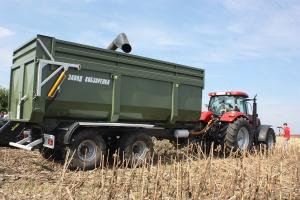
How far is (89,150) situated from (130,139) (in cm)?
102

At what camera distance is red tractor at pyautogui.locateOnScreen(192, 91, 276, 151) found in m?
11.2

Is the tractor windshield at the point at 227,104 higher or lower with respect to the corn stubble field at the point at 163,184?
higher

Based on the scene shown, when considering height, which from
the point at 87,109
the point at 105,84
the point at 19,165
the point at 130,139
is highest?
the point at 105,84

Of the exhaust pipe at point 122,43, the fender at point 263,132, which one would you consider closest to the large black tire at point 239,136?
the fender at point 263,132

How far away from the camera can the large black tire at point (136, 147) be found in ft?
28.9

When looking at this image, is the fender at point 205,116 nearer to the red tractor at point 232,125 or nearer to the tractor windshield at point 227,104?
the red tractor at point 232,125

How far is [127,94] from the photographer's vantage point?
29.8ft

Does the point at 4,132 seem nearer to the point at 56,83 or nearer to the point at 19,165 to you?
the point at 19,165

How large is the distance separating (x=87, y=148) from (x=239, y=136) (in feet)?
16.7

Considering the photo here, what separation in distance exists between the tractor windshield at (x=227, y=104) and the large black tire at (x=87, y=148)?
17.2 feet

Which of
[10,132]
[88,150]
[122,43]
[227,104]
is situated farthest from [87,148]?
[227,104]

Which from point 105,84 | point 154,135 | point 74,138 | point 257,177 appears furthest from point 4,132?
point 257,177

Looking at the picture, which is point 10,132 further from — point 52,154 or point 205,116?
point 205,116

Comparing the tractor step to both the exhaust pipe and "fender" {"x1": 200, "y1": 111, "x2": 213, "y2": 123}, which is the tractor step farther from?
"fender" {"x1": 200, "y1": 111, "x2": 213, "y2": 123}
